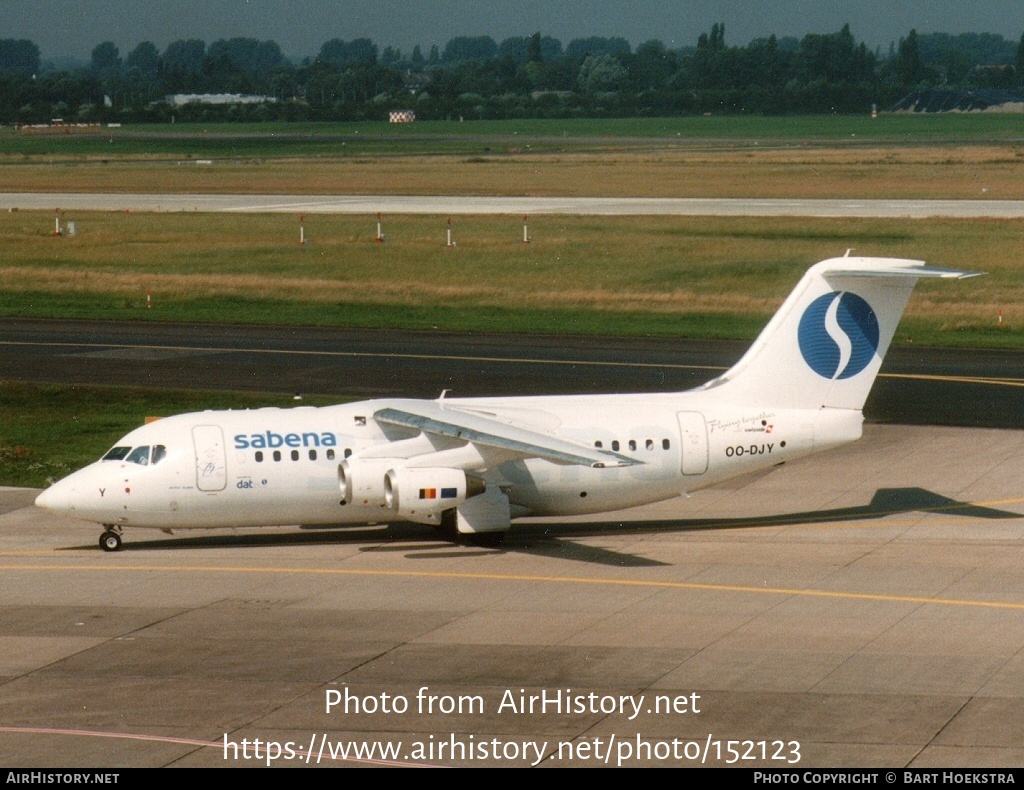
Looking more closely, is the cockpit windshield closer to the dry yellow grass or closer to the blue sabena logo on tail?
the blue sabena logo on tail

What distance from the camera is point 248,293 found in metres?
73.8

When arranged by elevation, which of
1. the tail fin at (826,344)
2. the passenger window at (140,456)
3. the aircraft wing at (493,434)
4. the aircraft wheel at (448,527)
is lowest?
the aircraft wheel at (448,527)

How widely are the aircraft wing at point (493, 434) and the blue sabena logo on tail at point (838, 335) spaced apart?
19.9 feet

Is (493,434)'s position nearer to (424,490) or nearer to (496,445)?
(496,445)

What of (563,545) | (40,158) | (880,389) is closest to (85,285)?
(880,389)

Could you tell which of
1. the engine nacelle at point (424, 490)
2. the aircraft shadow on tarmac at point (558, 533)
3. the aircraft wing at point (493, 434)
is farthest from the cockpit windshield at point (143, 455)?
the engine nacelle at point (424, 490)

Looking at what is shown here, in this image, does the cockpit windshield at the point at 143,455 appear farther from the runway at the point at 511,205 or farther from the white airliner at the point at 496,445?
the runway at the point at 511,205

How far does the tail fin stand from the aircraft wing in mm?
4760

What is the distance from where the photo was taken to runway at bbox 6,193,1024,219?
104 metres

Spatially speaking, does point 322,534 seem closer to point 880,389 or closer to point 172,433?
point 172,433

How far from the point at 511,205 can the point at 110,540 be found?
8142 centimetres

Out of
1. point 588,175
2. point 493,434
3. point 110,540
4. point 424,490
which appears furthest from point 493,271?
point 588,175

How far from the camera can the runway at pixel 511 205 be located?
103938 millimetres

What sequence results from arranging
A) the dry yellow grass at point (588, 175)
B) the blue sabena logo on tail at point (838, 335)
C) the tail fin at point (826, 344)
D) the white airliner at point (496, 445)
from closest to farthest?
the white airliner at point (496, 445)
the tail fin at point (826, 344)
the blue sabena logo on tail at point (838, 335)
the dry yellow grass at point (588, 175)
